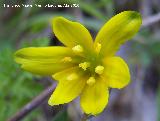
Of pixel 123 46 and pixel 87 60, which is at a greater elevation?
pixel 87 60

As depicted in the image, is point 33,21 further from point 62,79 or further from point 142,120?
point 62,79

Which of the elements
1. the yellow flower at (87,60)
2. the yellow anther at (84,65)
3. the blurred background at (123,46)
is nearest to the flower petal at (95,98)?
the yellow flower at (87,60)

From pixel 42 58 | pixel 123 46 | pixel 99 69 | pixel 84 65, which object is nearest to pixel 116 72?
pixel 99 69

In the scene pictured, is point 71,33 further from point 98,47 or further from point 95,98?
point 95,98

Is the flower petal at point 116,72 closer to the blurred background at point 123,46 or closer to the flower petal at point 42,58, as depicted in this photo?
the flower petal at point 42,58

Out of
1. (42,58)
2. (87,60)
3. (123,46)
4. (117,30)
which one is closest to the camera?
(117,30)
